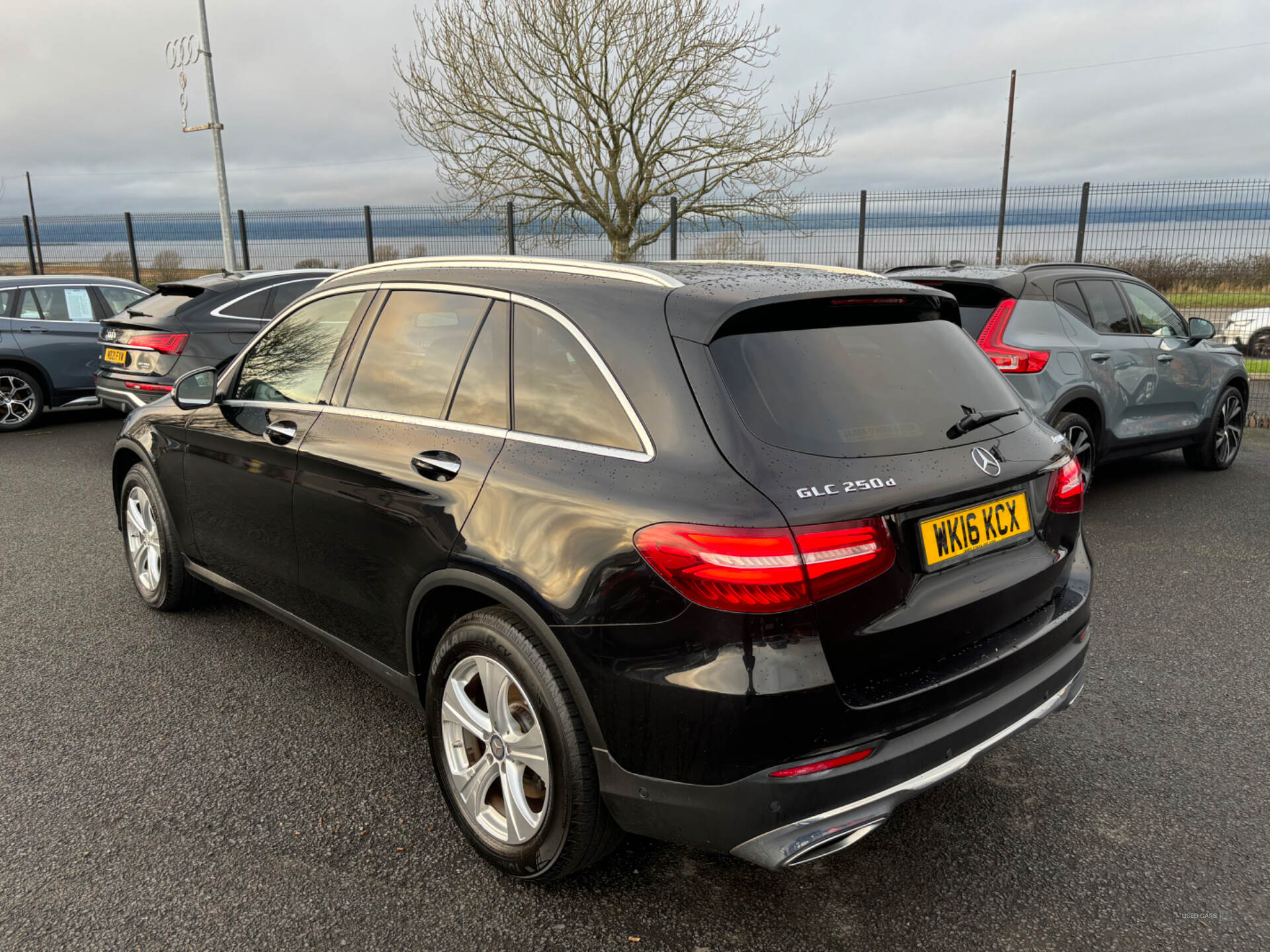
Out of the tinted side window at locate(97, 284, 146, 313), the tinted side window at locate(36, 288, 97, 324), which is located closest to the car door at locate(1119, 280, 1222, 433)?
the tinted side window at locate(97, 284, 146, 313)

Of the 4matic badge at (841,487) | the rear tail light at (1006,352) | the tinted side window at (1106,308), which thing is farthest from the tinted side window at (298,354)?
the tinted side window at (1106,308)

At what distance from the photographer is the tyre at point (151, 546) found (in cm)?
428

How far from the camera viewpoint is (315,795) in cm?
295

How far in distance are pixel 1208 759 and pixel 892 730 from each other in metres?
1.74

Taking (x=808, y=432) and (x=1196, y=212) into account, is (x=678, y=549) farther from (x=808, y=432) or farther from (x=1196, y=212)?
(x=1196, y=212)

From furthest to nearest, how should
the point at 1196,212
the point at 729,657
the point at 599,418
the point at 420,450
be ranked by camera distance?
the point at 1196,212 → the point at 420,450 → the point at 599,418 → the point at 729,657

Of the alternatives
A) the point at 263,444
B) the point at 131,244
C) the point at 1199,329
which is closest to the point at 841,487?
the point at 263,444

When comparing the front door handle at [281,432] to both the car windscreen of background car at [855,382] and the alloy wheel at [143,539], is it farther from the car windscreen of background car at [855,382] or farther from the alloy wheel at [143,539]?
the car windscreen of background car at [855,382]

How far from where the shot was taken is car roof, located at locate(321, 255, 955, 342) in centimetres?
231

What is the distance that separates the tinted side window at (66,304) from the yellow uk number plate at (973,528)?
1093 cm

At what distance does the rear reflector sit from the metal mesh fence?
6.55m

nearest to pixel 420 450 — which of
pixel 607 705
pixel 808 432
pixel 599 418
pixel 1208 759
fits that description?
pixel 599 418

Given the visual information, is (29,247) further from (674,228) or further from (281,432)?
(281,432)

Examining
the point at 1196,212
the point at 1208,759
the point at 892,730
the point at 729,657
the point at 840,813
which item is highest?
the point at 1196,212
